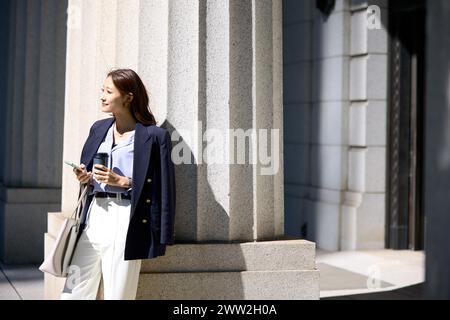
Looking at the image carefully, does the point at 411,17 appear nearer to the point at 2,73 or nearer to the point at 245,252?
the point at 2,73

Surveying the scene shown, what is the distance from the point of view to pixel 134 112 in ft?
19.2

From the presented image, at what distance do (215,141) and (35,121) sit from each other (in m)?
6.43

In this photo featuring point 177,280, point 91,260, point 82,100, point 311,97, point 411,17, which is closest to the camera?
point 91,260

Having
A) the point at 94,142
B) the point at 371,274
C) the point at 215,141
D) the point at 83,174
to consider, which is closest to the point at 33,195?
the point at 371,274

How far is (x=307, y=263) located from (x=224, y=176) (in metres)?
0.93

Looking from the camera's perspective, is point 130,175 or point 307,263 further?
point 307,263

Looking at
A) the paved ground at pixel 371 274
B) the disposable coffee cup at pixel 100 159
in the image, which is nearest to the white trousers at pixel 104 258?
the disposable coffee cup at pixel 100 159

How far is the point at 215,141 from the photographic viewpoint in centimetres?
662

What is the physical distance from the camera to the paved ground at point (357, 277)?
9.73 meters

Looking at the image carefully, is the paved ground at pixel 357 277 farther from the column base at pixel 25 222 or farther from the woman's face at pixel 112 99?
the woman's face at pixel 112 99

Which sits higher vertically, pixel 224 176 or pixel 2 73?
pixel 2 73

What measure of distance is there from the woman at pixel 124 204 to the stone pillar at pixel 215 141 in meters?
0.74
